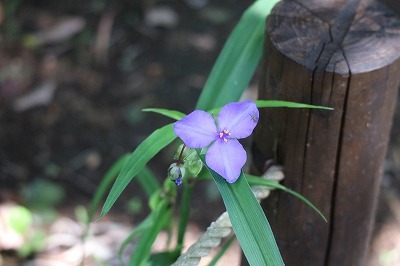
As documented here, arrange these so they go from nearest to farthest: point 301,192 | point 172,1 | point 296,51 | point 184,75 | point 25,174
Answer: point 296,51 → point 301,192 → point 25,174 → point 184,75 → point 172,1

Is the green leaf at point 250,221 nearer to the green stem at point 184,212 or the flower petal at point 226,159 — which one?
the flower petal at point 226,159

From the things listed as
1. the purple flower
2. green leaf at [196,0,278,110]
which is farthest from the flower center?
green leaf at [196,0,278,110]

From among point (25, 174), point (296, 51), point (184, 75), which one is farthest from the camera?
point (184, 75)

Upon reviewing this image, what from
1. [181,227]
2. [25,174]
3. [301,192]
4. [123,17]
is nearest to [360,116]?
[301,192]

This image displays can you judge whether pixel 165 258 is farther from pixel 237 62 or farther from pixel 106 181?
pixel 237 62

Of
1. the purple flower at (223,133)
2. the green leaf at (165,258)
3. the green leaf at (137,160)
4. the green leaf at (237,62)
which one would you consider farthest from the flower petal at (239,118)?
the green leaf at (165,258)

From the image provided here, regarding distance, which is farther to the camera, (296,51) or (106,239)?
(106,239)

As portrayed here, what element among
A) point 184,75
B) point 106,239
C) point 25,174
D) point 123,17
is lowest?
point 106,239

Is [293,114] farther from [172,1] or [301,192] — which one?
[172,1]
